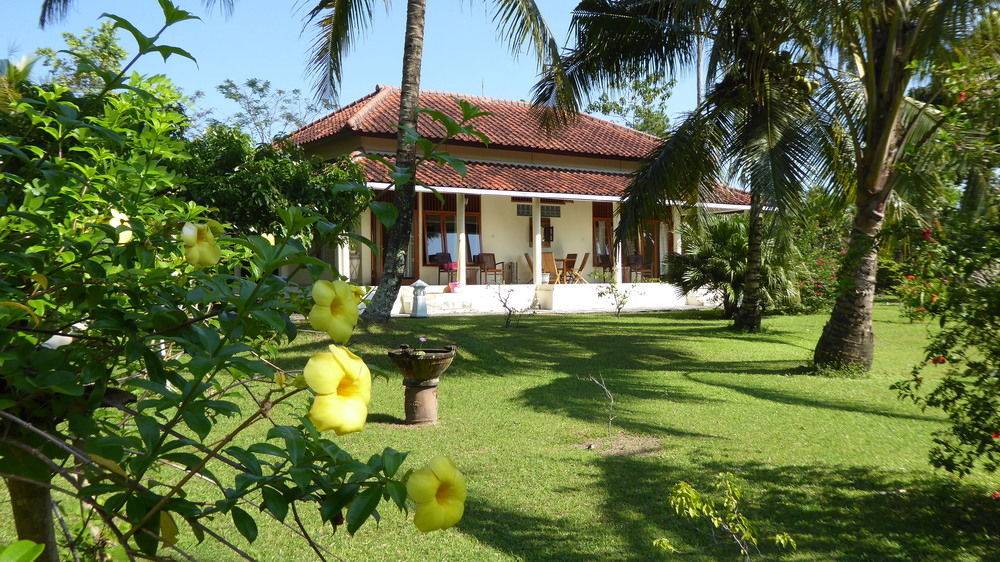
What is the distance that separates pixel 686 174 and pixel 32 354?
1001 centimetres

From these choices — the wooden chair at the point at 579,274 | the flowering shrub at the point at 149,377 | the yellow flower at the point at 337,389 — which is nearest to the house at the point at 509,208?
the wooden chair at the point at 579,274

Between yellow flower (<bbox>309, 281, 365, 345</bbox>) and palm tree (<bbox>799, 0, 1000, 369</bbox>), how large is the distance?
7.35 meters

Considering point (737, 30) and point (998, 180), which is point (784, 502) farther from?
point (737, 30)

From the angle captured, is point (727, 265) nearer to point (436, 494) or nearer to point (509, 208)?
point (509, 208)

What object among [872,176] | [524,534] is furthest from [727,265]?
[524,534]

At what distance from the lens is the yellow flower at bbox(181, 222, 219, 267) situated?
1.18 meters

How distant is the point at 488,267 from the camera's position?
18.5 metres

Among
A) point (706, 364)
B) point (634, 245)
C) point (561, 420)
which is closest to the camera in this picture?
point (561, 420)

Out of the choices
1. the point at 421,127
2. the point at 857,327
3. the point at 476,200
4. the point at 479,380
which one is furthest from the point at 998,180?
the point at 476,200

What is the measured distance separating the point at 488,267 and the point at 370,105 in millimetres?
5145

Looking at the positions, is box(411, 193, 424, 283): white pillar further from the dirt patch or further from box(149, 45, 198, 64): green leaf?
box(149, 45, 198, 64): green leaf

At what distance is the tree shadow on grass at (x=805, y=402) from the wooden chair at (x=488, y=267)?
10006 mm

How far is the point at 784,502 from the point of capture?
14.4ft

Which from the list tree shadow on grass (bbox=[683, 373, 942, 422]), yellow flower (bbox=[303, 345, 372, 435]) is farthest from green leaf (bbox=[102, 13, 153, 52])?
tree shadow on grass (bbox=[683, 373, 942, 422])
